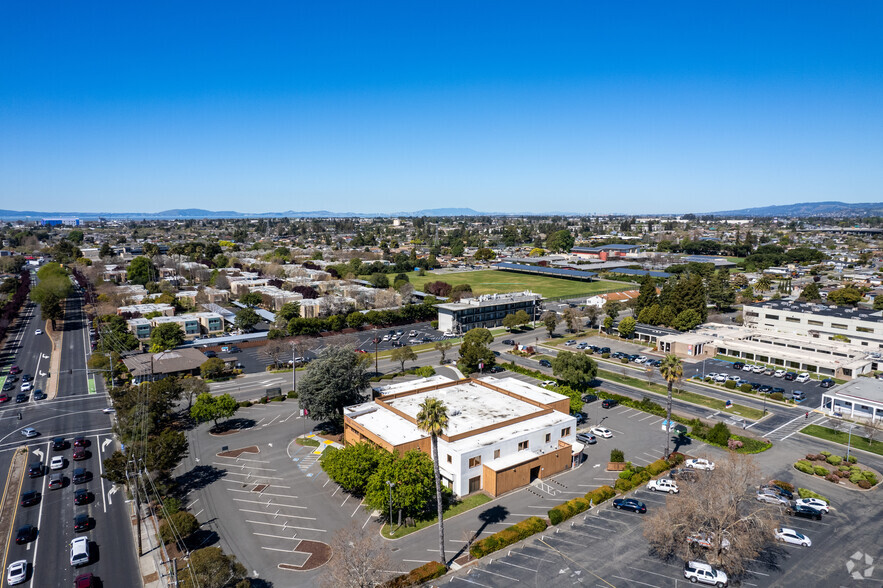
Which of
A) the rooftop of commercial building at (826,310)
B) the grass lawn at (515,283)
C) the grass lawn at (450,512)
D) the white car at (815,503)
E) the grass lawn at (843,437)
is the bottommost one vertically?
the grass lawn at (450,512)

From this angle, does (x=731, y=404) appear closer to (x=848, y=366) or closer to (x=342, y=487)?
(x=848, y=366)

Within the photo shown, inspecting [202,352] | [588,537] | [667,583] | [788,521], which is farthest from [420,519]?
[202,352]

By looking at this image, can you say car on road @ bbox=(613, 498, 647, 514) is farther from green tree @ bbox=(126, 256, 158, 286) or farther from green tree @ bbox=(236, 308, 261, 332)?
green tree @ bbox=(126, 256, 158, 286)

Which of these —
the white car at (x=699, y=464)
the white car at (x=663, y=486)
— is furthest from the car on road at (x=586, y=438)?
the white car at (x=663, y=486)

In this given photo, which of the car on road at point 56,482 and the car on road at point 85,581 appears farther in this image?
the car on road at point 56,482

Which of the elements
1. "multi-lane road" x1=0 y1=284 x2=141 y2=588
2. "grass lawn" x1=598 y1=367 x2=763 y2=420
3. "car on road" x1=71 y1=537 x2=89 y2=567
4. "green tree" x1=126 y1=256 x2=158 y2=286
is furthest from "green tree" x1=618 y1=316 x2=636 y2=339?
"green tree" x1=126 y1=256 x2=158 y2=286

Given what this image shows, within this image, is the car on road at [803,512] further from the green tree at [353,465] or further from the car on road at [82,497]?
the car on road at [82,497]
